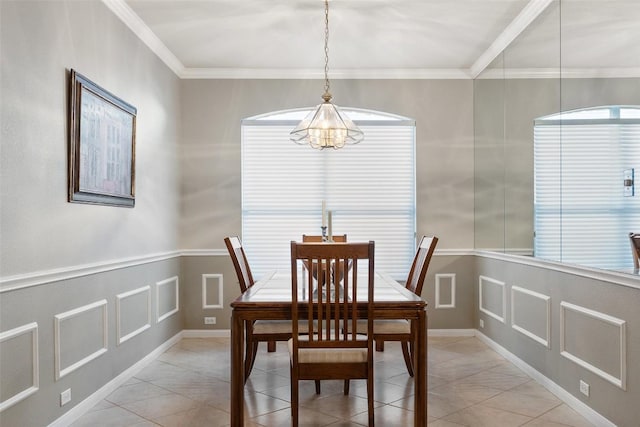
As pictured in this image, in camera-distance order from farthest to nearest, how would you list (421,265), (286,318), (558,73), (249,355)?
(421,265) < (249,355) < (558,73) < (286,318)

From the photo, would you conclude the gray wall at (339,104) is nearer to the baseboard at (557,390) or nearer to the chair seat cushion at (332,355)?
the baseboard at (557,390)

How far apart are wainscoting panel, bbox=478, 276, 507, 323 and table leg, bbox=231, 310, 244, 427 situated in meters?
2.57

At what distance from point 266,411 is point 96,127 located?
2.10 m

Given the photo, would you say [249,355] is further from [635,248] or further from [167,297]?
[635,248]

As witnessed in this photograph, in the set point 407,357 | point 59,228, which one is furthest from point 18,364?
point 407,357

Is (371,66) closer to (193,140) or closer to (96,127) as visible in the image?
(193,140)

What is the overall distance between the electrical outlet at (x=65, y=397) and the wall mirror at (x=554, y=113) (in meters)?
3.12

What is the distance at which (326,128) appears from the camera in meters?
3.38

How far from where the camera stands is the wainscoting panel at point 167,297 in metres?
4.42

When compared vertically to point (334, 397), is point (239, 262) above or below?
above

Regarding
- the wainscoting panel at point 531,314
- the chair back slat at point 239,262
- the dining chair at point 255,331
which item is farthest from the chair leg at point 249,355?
the wainscoting panel at point 531,314

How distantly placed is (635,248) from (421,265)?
142 centimetres

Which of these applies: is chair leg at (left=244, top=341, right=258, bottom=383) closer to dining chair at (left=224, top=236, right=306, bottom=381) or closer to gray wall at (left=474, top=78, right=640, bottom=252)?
dining chair at (left=224, top=236, right=306, bottom=381)

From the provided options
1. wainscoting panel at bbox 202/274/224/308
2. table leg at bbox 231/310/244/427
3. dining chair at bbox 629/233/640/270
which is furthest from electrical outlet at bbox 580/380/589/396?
wainscoting panel at bbox 202/274/224/308
